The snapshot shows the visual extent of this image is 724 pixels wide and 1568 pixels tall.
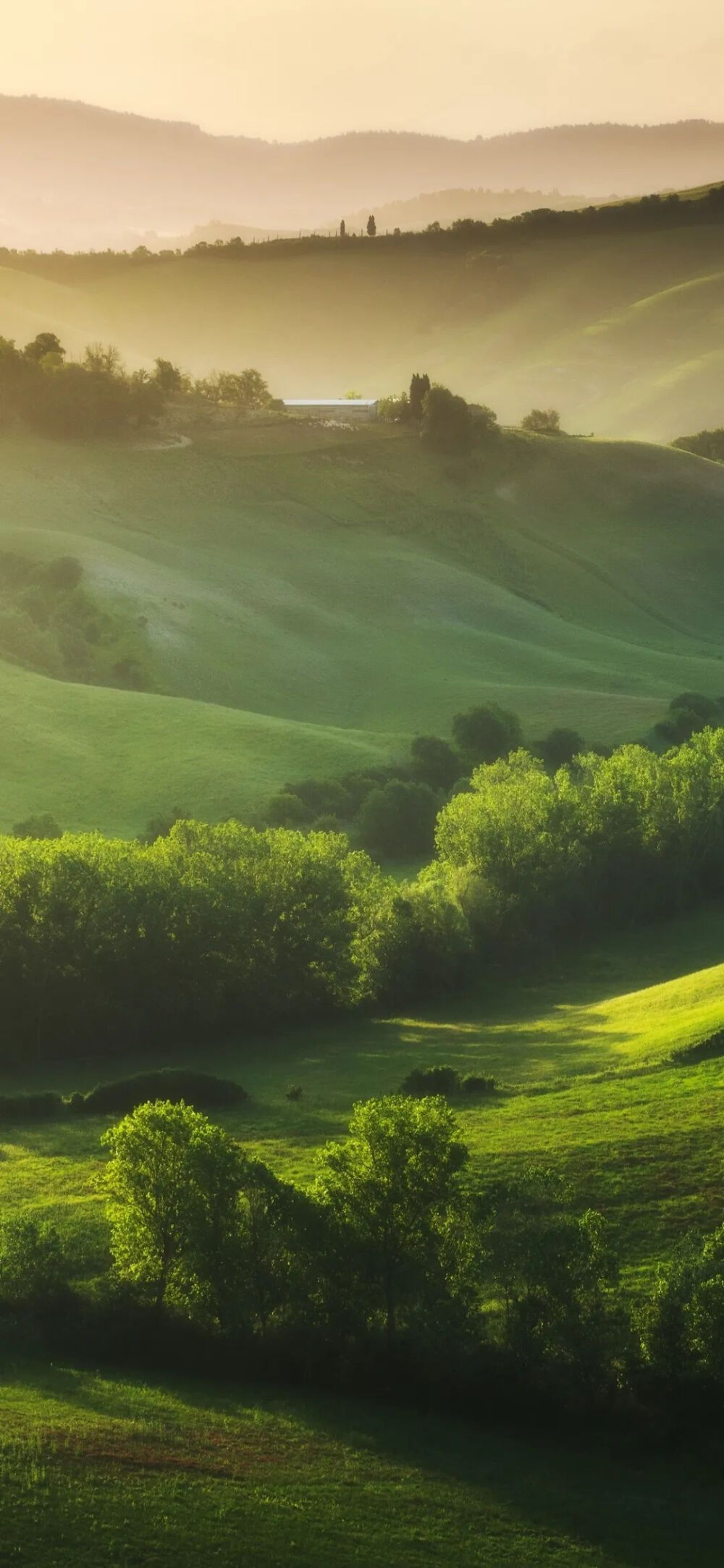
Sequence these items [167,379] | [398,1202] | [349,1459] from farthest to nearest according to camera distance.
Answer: [167,379] < [398,1202] < [349,1459]

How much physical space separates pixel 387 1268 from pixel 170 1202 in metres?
5.94

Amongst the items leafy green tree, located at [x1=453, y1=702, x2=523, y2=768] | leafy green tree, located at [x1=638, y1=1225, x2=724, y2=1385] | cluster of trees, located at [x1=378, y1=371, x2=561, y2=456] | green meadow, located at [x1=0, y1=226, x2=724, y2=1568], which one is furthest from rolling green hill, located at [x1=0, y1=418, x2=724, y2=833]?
leafy green tree, located at [x1=638, y1=1225, x2=724, y2=1385]

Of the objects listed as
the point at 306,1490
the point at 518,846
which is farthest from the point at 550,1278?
the point at 518,846

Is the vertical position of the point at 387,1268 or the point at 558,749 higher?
the point at 558,749

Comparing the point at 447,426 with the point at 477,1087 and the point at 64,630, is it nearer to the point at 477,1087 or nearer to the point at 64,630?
the point at 64,630

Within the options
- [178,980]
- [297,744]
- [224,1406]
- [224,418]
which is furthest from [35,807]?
[224,418]

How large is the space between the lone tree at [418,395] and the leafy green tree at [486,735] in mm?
81741

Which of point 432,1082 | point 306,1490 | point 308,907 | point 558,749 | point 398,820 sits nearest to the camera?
point 306,1490

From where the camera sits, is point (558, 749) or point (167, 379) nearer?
point (558, 749)

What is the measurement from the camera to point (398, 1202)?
39.0 meters

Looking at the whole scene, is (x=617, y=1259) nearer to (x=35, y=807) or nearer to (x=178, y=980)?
(x=178, y=980)

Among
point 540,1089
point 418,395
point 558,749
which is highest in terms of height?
point 418,395

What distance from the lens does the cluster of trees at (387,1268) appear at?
Answer: 3634cm

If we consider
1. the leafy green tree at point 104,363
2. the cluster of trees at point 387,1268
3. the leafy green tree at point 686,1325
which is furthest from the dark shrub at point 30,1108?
the leafy green tree at point 104,363
